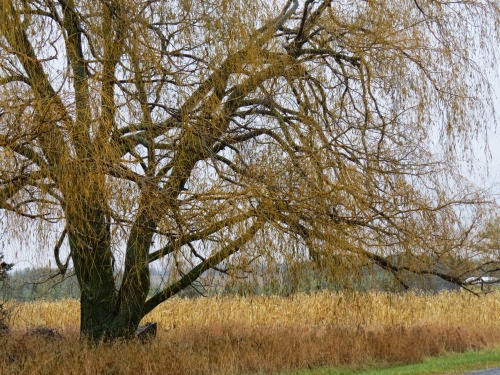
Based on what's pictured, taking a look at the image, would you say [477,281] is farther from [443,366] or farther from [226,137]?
[226,137]

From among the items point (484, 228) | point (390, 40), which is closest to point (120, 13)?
point (390, 40)

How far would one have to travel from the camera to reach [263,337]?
37.9ft

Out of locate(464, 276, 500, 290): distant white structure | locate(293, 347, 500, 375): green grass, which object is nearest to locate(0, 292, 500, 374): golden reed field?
locate(293, 347, 500, 375): green grass

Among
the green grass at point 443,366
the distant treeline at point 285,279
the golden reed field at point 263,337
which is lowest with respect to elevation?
the green grass at point 443,366

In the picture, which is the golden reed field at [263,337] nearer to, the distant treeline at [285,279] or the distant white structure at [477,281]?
the distant treeline at [285,279]

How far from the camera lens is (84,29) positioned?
7062mm

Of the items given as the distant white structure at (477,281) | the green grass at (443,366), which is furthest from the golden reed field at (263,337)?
the distant white structure at (477,281)

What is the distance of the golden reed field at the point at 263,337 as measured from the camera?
8.69m

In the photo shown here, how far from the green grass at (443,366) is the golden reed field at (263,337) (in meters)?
0.34

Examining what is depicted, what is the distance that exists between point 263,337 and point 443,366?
9.97 ft

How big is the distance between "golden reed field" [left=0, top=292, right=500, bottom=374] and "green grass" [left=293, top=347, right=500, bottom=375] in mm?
340

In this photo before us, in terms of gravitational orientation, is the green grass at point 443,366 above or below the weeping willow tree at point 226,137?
below

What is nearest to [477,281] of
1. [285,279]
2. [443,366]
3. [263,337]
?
[443,366]

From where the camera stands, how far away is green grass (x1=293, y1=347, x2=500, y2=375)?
960cm
